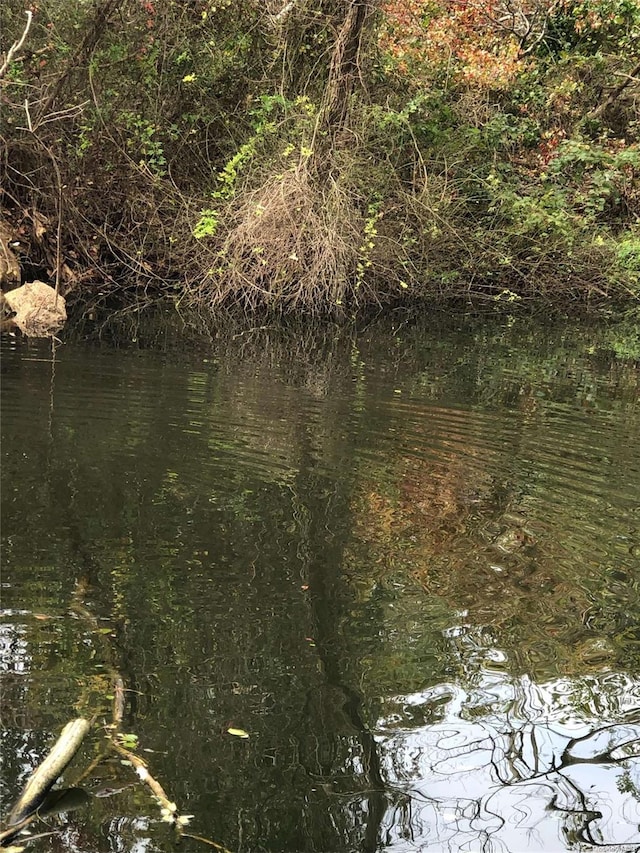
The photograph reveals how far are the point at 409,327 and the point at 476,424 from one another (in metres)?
6.96

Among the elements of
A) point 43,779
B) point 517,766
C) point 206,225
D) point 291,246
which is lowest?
point 517,766

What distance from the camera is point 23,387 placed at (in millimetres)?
8992

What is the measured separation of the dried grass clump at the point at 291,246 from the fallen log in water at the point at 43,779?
12.1m

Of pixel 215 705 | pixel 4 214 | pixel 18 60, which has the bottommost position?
pixel 215 705

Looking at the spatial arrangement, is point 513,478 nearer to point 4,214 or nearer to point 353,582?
point 353,582

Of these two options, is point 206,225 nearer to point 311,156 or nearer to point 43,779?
point 311,156

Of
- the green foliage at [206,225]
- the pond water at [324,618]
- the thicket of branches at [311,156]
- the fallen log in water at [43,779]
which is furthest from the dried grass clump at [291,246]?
the fallen log in water at [43,779]

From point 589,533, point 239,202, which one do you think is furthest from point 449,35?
point 589,533

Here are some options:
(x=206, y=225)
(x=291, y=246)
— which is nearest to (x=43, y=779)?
(x=291, y=246)

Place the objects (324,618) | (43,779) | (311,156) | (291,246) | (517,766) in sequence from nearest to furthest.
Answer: (43,779) → (517,766) → (324,618) → (291,246) → (311,156)

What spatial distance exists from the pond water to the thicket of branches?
7033 mm

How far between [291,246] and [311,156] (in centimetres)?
163

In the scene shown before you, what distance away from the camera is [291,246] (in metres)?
15.0

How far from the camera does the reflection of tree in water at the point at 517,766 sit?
353 centimetres
